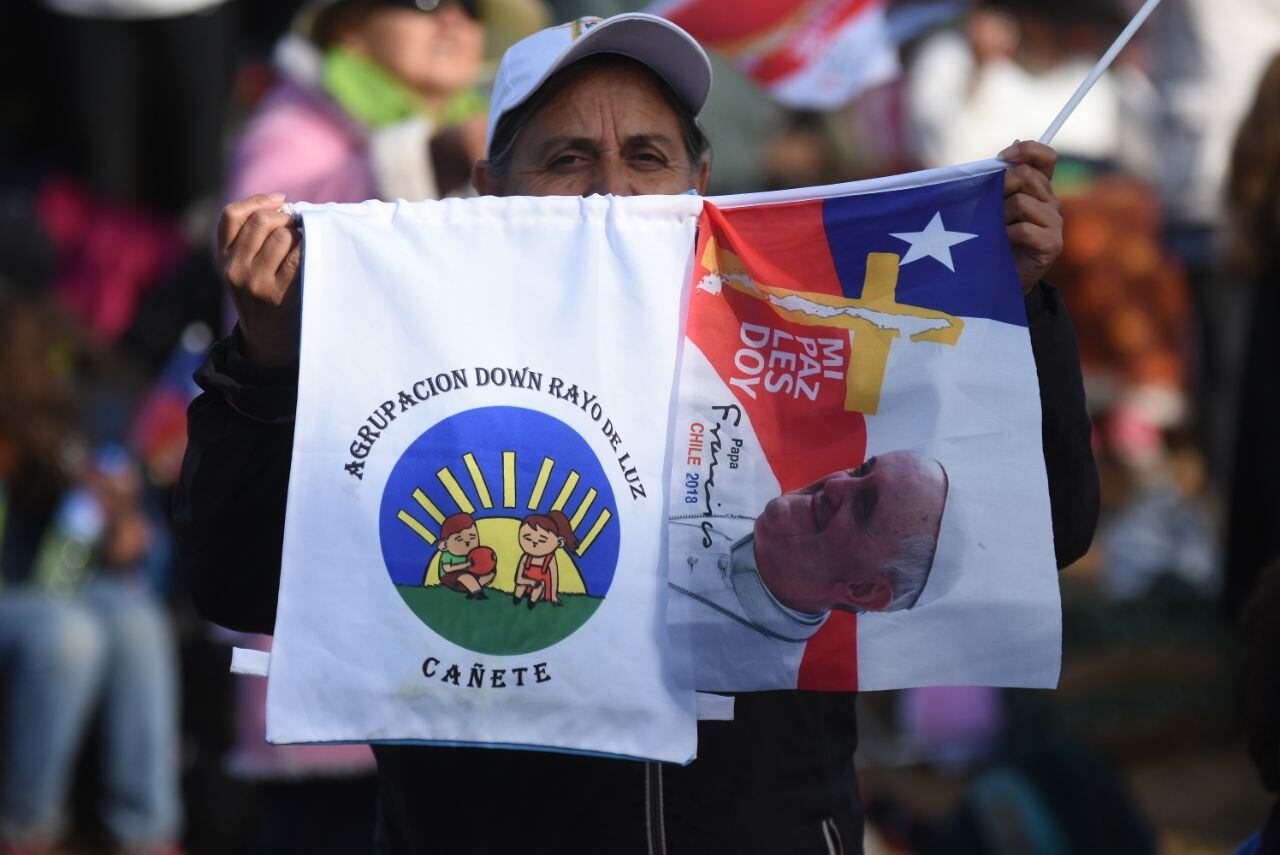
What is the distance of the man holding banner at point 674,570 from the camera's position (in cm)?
192

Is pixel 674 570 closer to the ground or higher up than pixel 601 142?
closer to the ground

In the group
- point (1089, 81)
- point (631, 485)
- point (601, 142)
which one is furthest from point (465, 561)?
point (1089, 81)

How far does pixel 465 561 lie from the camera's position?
6.15 ft

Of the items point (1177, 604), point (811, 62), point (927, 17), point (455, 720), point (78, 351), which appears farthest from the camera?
point (927, 17)

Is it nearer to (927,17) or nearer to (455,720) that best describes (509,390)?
(455,720)

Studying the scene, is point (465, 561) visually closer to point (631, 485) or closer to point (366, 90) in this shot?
point (631, 485)

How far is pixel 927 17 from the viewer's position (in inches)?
232

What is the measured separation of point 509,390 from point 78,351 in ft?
10.7

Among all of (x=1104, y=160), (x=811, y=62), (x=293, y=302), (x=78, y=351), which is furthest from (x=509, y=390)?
(x=1104, y=160)

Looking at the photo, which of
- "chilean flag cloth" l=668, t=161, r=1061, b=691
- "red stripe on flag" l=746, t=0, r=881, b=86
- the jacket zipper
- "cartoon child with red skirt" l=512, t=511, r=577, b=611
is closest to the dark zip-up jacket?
the jacket zipper

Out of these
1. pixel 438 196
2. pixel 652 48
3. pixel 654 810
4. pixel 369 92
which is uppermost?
pixel 369 92

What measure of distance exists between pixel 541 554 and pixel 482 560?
7 centimetres

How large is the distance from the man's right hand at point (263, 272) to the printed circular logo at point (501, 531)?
24 cm

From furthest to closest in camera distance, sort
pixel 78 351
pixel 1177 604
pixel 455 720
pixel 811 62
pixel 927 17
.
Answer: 1. pixel 927 17
2. pixel 1177 604
3. pixel 78 351
4. pixel 811 62
5. pixel 455 720
